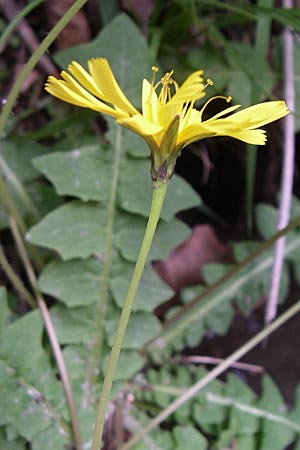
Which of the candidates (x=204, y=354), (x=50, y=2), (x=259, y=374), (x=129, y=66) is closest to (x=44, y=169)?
(x=129, y=66)

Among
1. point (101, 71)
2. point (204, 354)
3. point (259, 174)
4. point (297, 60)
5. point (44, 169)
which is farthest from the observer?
point (259, 174)

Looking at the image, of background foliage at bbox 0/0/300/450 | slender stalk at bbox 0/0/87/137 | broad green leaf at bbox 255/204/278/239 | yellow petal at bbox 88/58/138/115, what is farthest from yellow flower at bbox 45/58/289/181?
broad green leaf at bbox 255/204/278/239

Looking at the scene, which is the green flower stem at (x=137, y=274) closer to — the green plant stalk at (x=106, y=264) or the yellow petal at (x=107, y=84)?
the yellow petal at (x=107, y=84)

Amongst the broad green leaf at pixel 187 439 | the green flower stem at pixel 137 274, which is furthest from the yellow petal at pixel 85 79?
the broad green leaf at pixel 187 439

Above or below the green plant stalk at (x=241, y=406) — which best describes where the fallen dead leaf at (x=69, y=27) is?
above

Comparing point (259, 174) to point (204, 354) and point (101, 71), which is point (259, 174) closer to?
point (204, 354)

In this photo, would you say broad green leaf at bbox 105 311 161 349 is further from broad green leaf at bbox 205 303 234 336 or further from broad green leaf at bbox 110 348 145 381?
broad green leaf at bbox 205 303 234 336

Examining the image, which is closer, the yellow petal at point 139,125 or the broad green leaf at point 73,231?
the yellow petal at point 139,125
